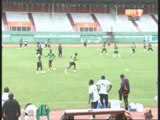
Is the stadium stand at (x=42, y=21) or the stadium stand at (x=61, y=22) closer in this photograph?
the stadium stand at (x=42, y=21)

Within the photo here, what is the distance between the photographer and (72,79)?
73.3ft

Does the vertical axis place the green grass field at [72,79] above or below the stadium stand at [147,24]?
below

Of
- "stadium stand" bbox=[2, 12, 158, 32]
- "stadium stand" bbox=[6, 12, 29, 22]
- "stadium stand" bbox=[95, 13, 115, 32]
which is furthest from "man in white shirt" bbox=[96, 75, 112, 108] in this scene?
"stadium stand" bbox=[95, 13, 115, 32]

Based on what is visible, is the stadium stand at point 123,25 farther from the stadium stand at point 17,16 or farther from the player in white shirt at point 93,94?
the player in white shirt at point 93,94

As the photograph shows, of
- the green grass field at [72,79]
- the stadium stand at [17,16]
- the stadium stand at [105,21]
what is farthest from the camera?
the stadium stand at [105,21]

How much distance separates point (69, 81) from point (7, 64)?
9040 millimetres

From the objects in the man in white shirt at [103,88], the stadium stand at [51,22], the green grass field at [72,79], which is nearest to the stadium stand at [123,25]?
the stadium stand at [51,22]

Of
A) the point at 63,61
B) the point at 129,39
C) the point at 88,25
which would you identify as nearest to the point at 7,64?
the point at 63,61

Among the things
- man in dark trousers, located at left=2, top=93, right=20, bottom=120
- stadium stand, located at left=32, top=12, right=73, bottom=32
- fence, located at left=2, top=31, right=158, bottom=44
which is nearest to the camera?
man in dark trousers, located at left=2, top=93, right=20, bottom=120

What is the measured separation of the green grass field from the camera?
1691 cm

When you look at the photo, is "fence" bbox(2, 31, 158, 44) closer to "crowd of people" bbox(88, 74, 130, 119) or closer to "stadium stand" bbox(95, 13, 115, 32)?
"stadium stand" bbox(95, 13, 115, 32)

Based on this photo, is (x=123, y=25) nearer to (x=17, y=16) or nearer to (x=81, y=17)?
(x=81, y=17)

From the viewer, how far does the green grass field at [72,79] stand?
1691cm

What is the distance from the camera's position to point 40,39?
51438 millimetres
